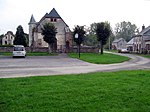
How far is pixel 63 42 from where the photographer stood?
58.4 meters

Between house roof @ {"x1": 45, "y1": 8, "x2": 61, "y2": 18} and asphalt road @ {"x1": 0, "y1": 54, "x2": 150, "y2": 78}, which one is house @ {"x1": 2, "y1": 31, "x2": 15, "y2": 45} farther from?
asphalt road @ {"x1": 0, "y1": 54, "x2": 150, "y2": 78}

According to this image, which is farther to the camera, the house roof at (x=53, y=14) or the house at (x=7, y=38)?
the house at (x=7, y=38)

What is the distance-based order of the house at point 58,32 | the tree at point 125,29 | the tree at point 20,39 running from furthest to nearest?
the tree at point 125,29
the tree at point 20,39
the house at point 58,32

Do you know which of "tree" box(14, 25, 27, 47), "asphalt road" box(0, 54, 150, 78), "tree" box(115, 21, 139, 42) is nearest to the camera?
"asphalt road" box(0, 54, 150, 78)

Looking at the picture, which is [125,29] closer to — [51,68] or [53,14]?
[53,14]

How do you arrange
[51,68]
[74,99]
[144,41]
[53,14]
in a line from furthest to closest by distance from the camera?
[144,41], [53,14], [51,68], [74,99]

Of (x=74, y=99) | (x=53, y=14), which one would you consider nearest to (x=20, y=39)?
(x=53, y=14)

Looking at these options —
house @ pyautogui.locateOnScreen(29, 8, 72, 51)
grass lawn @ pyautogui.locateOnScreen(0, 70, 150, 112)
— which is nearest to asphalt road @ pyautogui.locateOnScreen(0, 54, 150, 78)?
grass lawn @ pyautogui.locateOnScreen(0, 70, 150, 112)

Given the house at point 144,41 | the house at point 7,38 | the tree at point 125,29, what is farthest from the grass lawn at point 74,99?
the tree at point 125,29

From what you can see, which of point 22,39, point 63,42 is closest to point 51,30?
point 63,42

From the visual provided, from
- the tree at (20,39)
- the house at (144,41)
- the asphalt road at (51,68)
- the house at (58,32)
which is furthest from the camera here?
the tree at (20,39)

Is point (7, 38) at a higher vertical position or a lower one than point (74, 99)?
higher

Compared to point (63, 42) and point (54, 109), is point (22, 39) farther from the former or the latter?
point (54, 109)

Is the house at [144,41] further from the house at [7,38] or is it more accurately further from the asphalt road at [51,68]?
the house at [7,38]
